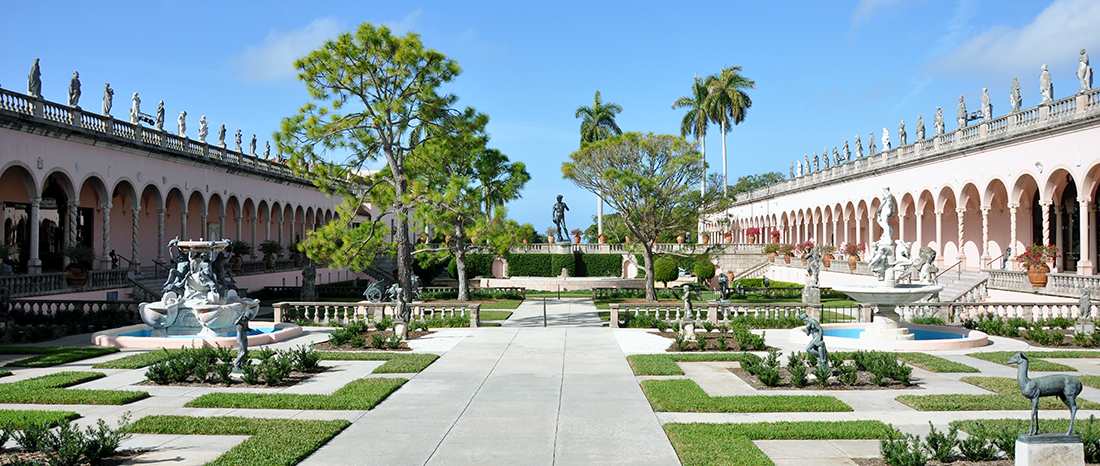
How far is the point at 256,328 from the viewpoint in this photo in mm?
21203

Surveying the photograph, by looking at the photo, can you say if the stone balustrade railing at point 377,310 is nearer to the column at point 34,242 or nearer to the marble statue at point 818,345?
the column at point 34,242

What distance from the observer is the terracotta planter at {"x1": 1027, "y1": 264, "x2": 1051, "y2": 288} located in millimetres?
24609

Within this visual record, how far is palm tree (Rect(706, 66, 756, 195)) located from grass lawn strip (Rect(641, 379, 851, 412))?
4863 cm

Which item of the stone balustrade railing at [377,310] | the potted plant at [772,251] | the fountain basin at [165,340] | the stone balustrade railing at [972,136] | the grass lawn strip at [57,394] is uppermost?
the stone balustrade railing at [972,136]

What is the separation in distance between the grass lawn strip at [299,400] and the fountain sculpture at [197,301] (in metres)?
7.48

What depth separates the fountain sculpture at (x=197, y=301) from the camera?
18.2 meters

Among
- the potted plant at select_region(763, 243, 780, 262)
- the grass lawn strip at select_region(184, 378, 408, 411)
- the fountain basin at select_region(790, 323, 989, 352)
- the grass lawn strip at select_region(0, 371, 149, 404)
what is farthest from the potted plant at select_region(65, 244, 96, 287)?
the potted plant at select_region(763, 243, 780, 262)

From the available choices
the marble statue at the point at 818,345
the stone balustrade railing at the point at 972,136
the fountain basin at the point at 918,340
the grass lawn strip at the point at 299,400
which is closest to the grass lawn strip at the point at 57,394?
the grass lawn strip at the point at 299,400

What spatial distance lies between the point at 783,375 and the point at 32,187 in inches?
1005

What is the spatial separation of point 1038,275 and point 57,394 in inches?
1076

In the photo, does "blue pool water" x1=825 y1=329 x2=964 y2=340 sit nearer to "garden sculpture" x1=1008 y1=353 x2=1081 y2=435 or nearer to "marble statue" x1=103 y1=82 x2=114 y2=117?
"garden sculpture" x1=1008 y1=353 x2=1081 y2=435

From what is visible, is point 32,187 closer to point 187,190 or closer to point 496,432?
point 187,190

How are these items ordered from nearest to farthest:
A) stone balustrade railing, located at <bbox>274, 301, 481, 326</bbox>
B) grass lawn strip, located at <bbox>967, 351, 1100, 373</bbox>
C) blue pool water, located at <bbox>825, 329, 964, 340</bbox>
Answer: grass lawn strip, located at <bbox>967, 351, 1100, 373</bbox>
blue pool water, located at <bbox>825, 329, 964, 340</bbox>
stone balustrade railing, located at <bbox>274, 301, 481, 326</bbox>

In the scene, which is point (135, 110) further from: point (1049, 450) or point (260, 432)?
point (1049, 450)
